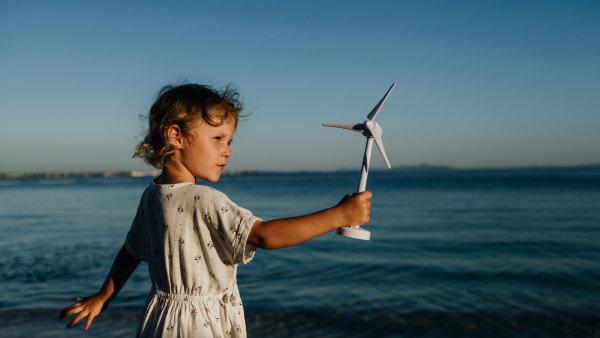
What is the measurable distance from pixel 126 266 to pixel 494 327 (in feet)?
18.6

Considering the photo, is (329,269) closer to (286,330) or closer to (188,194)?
(286,330)

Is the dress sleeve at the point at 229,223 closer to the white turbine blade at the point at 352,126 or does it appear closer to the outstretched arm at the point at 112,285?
the white turbine blade at the point at 352,126

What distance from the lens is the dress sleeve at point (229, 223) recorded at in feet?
5.45

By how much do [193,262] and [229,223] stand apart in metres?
0.32

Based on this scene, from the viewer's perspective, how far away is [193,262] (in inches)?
72.1

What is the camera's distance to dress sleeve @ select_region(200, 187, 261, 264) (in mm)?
1662

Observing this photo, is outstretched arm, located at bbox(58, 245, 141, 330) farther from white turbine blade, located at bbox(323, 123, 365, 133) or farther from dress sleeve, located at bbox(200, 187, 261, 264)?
white turbine blade, located at bbox(323, 123, 365, 133)

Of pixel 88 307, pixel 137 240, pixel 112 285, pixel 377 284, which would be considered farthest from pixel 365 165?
pixel 377 284

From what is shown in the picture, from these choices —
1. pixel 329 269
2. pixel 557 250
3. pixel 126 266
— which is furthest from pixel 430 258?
pixel 126 266

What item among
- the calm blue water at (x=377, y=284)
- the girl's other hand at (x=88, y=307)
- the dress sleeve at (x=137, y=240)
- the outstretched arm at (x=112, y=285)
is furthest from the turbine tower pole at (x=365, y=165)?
the calm blue water at (x=377, y=284)

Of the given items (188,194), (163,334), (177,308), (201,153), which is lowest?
(163,334)

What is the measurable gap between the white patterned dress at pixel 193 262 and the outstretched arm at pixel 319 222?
6.3 inches

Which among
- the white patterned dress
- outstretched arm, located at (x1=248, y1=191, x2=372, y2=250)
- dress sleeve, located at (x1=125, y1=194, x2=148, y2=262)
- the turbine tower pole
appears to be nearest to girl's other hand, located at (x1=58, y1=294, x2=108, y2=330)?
dress sleeve, located at (x1=125, y1=194, x2=148, y2=262)

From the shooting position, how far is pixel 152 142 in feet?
6.93
